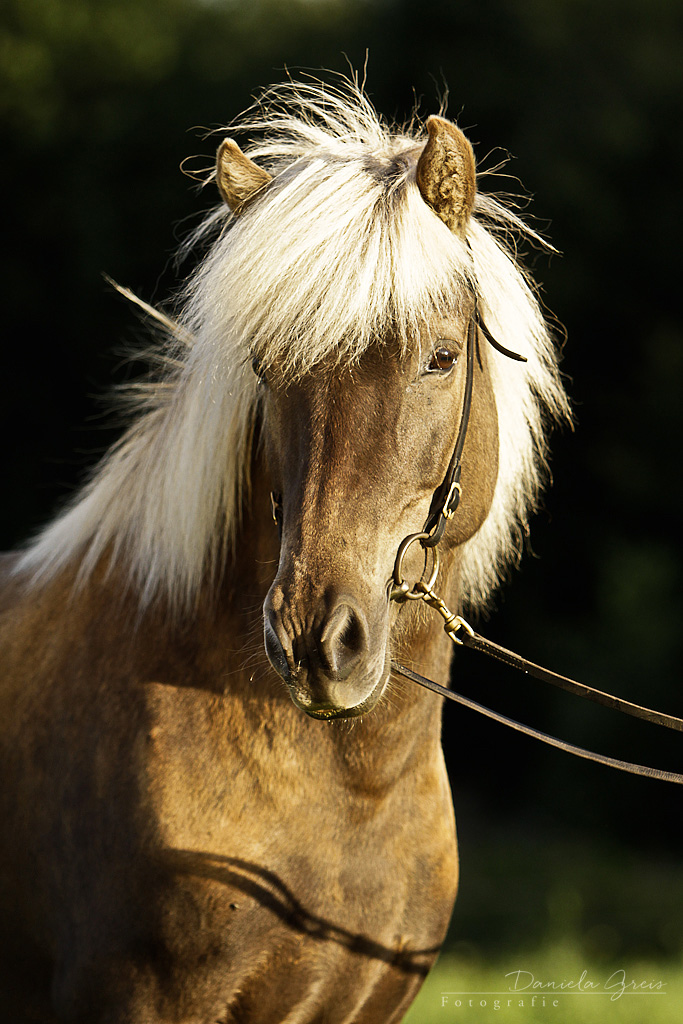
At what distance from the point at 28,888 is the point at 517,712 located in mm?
6254

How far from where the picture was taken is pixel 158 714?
6.18 ft

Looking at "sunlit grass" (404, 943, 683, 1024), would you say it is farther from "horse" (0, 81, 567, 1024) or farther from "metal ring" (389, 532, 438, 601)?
"metal ring" (389, 532, 438, 601)

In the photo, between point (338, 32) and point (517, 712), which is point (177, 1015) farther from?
point (338, 32)

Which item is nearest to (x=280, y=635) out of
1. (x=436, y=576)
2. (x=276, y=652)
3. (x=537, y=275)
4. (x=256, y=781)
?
(x=276, y=652)

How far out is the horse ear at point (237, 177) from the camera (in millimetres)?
1879

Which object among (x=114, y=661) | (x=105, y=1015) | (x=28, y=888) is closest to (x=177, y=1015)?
(x=105, y=1015)

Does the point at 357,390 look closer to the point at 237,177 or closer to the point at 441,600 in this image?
the point at 441,600

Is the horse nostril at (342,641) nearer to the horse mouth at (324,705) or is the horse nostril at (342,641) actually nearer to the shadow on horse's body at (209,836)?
the horse mouth at (324,705)

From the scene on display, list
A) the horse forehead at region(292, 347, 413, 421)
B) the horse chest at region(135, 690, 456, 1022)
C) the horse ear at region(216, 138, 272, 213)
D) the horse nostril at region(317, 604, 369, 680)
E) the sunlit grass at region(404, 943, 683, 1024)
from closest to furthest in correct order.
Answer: the horse nostril at region(317, 604, 369, 680) → the horse forehead at region(292, 347, 413, 421) → the horse chest at region(135, 690, 456, 1022) → the horse ear at region(216, 138, 272, 213) → the sunlit grass at region(404, 943, 683, 1024)

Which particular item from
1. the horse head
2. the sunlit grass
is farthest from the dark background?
the horse head

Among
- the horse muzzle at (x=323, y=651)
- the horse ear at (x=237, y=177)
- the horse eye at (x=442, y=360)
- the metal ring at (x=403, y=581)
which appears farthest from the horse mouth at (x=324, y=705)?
the horse ear at (x=237, y=177)

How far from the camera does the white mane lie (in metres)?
1.68

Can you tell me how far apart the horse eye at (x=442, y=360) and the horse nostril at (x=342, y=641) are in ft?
1.72

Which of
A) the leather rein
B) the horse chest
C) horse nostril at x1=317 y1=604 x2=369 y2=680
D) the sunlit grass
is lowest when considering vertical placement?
the sunlit grass
